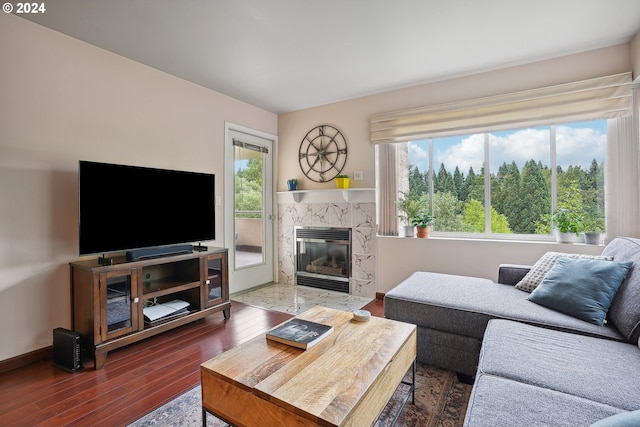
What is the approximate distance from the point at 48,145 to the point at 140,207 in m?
0.76

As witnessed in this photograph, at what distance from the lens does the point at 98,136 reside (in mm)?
2600

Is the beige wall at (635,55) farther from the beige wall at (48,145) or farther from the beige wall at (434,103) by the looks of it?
the beige wall at (48,145)

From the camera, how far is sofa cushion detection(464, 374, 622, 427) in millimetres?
999

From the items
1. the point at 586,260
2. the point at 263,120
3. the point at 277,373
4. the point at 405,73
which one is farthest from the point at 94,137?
the point at 586,260

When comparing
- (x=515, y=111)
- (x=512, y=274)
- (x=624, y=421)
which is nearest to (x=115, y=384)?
(x=624, y=421)


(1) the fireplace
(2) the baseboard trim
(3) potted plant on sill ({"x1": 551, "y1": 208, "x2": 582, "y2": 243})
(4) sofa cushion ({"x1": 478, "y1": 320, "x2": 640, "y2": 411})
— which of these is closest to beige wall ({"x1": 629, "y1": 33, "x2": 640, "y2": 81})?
(3) potted plant on sill ({"x1": 551, "y1": 208, "x2": 582, "y2": 243})

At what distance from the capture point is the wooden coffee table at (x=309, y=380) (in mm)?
1070

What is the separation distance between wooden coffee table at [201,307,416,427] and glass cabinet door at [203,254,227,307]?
1.56 meters

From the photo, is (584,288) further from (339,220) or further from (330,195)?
(330,195)

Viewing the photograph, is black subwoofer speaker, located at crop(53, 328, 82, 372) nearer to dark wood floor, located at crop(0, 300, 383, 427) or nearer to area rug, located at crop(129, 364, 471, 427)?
dark wood floor, located at crop(0, 300, 383, 427)

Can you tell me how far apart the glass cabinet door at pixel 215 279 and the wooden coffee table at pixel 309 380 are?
61.4 inches

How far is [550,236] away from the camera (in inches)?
118

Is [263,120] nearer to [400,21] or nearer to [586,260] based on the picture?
[400,21]

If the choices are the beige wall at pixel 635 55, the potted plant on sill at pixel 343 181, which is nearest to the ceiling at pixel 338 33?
the beige wall at pixel 635 55
